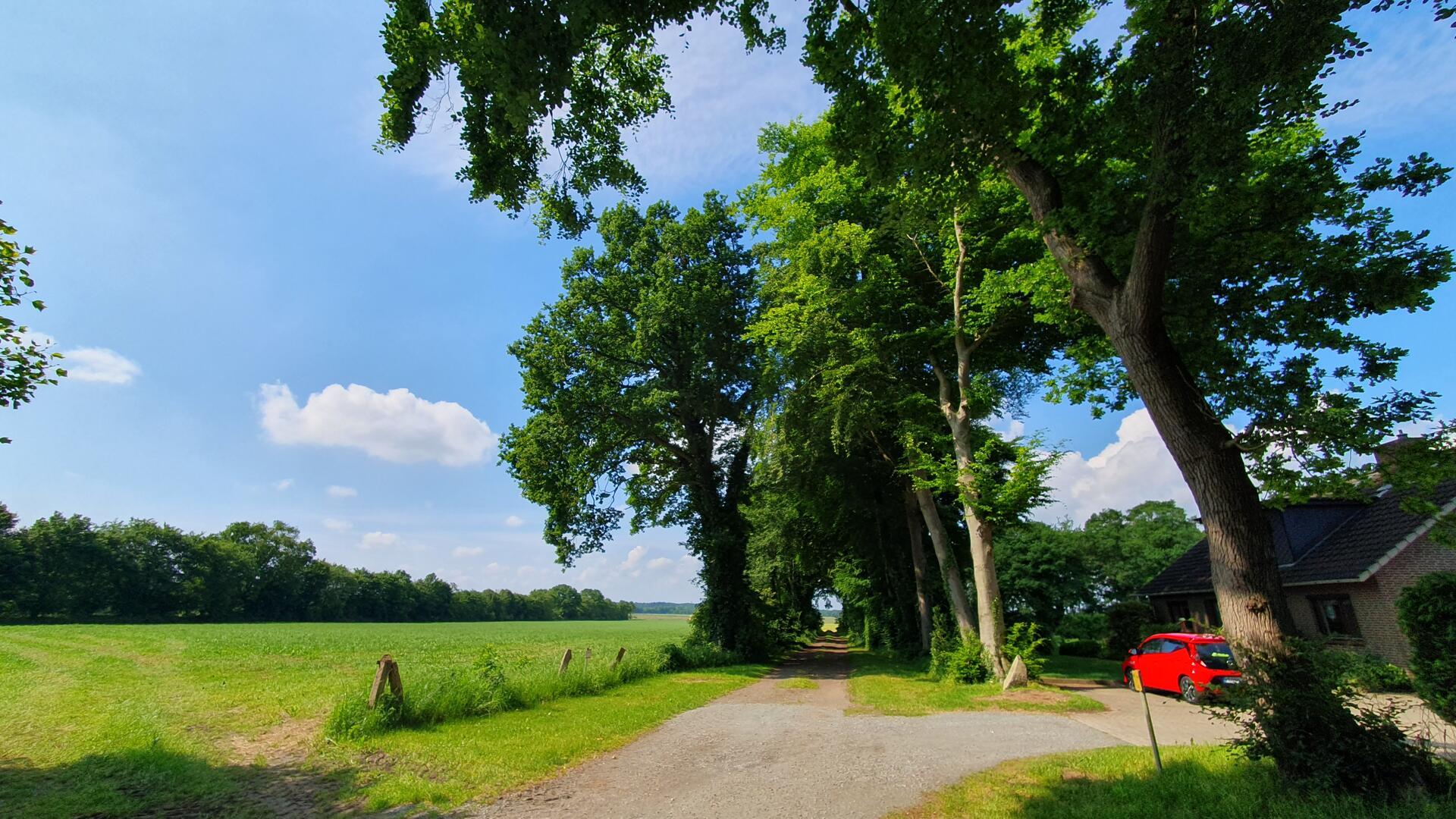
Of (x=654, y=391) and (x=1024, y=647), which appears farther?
(x=654, y=391)

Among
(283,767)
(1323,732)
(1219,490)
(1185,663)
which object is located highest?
(1219,490)

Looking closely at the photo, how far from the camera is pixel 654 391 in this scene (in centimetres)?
2123

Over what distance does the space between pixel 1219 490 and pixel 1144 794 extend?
2.84 meters

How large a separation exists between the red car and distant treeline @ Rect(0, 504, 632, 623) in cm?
8592

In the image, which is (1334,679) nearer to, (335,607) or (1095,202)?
(1095,202)

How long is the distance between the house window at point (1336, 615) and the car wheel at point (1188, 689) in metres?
7.68

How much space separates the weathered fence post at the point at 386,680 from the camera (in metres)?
8.95

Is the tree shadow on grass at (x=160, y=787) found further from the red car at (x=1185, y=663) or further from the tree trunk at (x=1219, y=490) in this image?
the red car at (x=1185, y=663)

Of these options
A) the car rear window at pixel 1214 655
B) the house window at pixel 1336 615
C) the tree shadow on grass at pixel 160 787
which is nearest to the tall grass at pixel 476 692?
the tree shadow on grass at pixel 160 787

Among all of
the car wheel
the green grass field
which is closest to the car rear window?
the car wheel

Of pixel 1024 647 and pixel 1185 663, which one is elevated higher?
pixel 1024 647

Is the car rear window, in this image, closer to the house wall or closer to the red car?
the red car

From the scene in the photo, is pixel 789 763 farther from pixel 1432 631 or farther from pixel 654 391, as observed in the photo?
pixel 654 391

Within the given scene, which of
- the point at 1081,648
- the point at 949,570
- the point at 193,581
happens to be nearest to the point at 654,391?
the point at 949,570
